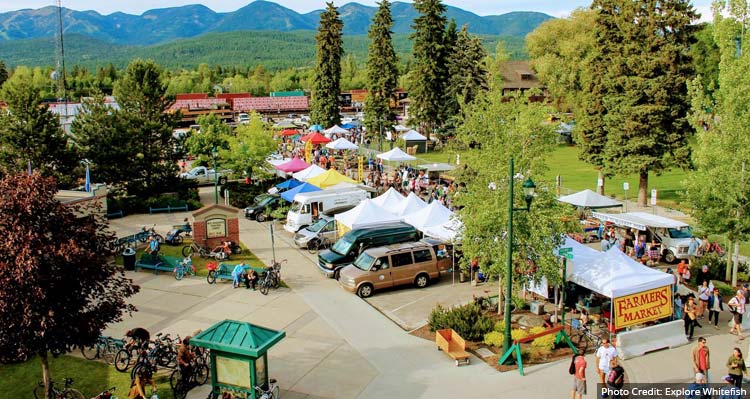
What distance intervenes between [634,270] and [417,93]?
42.5 meters

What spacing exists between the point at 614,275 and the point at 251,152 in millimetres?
25070

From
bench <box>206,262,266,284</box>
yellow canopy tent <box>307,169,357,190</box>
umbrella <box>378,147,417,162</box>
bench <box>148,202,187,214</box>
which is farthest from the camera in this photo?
umbrella <box>378,147,417,162</box>

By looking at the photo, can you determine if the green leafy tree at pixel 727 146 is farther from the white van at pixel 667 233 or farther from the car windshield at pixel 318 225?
the car windshield at pixel 318 225

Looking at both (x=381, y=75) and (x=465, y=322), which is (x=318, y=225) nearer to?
(x=465, y=322)

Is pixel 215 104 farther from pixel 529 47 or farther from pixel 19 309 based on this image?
pixel 19 309

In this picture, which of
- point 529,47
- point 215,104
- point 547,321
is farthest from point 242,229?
point 215,104

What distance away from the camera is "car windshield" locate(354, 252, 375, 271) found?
20445 millimetres

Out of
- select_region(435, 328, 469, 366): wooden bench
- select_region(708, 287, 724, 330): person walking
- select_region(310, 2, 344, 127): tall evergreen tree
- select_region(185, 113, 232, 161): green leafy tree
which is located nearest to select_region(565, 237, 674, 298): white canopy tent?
select_region(708, 287, 724, 330): person walking

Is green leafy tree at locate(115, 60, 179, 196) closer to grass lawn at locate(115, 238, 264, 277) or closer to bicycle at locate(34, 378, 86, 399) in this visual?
grass lawn at locate(115, 238, 264, 277)

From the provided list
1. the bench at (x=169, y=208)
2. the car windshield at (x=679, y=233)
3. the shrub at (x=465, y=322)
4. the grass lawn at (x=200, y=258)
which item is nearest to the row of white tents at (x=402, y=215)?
the grass lawn at (x=200, y=258)

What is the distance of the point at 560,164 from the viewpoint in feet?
160

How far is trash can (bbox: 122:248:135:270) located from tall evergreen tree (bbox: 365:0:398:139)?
37.8 m

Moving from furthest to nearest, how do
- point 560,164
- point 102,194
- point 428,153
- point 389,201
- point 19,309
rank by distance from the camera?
point 428,153
point 560,164
point 102,194
point 389,201
point 19,309

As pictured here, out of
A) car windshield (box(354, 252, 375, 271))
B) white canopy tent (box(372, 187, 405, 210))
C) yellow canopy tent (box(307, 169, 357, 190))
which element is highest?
yellow canopy tent (box(307, 169, 357, 190))
